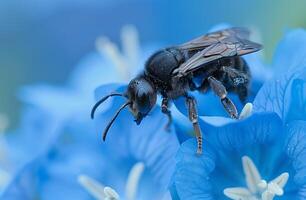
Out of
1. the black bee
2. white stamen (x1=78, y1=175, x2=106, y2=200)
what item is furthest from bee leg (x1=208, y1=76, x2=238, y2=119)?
white stamen (x1=78, y1=175, x2=106, y2=200)

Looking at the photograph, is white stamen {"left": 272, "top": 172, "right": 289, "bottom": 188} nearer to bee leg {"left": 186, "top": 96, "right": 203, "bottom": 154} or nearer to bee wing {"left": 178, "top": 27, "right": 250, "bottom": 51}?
bee leg {"left": 186, "top": 96, "right": 203, "bottom": 154}

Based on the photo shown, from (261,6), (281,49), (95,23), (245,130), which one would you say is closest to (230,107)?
(245,130)

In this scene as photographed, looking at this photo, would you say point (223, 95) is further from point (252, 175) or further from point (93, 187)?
point (93, 187)

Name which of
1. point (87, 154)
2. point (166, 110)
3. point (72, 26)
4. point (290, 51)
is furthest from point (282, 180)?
point (72, 26)

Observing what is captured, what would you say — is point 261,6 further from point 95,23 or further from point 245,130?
point 245,130

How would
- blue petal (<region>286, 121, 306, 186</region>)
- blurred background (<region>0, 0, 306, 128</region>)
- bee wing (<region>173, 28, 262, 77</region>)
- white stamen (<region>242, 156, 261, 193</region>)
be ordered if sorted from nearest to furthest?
blue petal (<region>286, 121, 306, 186</region>) < white stamen (<region>242, 156, 261, 193</region>) < bee wing (<region>173, 28, 262, 77</region>) < blurred background (<region>0, 0, 306, 128</region>)
